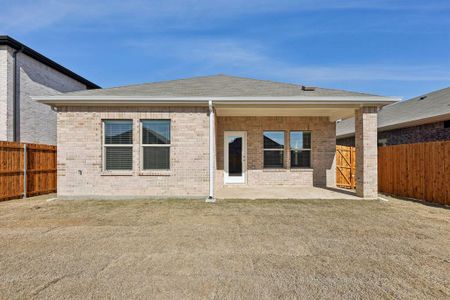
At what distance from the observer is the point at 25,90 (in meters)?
12.2

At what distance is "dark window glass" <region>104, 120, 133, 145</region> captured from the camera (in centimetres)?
888

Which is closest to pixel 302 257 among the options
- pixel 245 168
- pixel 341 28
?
pixel 245 168

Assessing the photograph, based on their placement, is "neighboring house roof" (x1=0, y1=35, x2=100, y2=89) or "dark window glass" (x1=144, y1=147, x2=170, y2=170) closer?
"dark window glass" (x1=144, y1=147, x2=170, y2=170)

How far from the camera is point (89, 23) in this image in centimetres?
1073

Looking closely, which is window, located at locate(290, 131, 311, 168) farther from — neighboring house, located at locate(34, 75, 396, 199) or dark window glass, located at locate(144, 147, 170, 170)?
dark window glass, located at locate(144, 147, 170, 170)

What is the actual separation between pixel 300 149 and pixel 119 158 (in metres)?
7.69

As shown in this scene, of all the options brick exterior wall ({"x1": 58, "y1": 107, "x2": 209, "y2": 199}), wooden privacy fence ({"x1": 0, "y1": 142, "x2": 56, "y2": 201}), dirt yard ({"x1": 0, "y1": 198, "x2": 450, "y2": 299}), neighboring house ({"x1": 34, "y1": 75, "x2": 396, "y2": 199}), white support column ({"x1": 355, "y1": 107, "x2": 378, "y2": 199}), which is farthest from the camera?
wooden privacy fence ({"x1": 0, "y1": 142, "x2": 56, "y2": 201})

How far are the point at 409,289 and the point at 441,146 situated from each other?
6849mm

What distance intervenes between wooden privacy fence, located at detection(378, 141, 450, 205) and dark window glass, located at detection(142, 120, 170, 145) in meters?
8.37

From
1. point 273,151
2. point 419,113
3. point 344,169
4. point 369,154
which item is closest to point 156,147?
point 273,151

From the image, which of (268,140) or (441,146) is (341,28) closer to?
(268,140)

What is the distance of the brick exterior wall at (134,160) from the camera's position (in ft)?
28.6

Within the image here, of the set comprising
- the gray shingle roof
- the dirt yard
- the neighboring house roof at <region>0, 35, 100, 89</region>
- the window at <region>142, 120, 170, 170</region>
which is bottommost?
the dirt yard

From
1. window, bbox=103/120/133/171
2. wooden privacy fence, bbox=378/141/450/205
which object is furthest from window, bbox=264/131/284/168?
window, bbox=103/120/133/171
